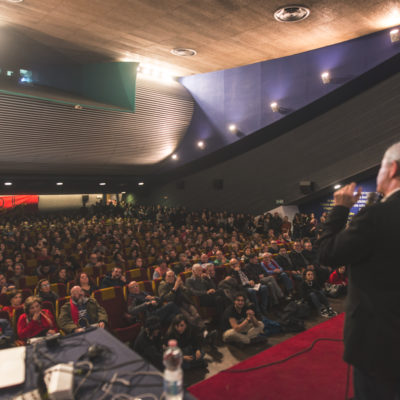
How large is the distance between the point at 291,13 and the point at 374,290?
695 centimetres

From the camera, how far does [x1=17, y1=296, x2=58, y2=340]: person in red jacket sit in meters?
4.07

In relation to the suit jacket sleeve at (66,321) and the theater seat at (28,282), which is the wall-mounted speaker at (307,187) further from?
the suit jacket sleeve at (66,321)

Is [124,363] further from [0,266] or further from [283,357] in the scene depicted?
[0,266]

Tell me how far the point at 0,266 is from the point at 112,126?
8.26 metres

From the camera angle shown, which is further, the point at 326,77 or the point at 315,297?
the point at 326,77

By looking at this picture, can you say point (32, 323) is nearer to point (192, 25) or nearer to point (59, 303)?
point (59, 303)

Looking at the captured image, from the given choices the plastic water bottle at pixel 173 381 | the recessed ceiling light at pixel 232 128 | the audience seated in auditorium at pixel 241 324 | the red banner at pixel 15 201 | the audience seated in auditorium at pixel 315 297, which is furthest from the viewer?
the red banner at pixel 15 201

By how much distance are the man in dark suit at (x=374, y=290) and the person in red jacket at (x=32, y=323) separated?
3726 millimetres

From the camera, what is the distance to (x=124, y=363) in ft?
6.10

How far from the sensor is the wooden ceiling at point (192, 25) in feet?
21.9

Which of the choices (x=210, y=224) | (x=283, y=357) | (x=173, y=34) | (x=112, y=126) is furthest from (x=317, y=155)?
(x=283, y=357)

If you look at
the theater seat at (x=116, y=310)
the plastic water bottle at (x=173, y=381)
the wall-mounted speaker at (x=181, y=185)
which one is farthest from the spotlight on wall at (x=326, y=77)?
the plastic water bottle at (x=173, y=381)

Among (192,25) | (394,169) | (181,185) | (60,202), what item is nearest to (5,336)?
(394,169)

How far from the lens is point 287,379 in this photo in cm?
364
